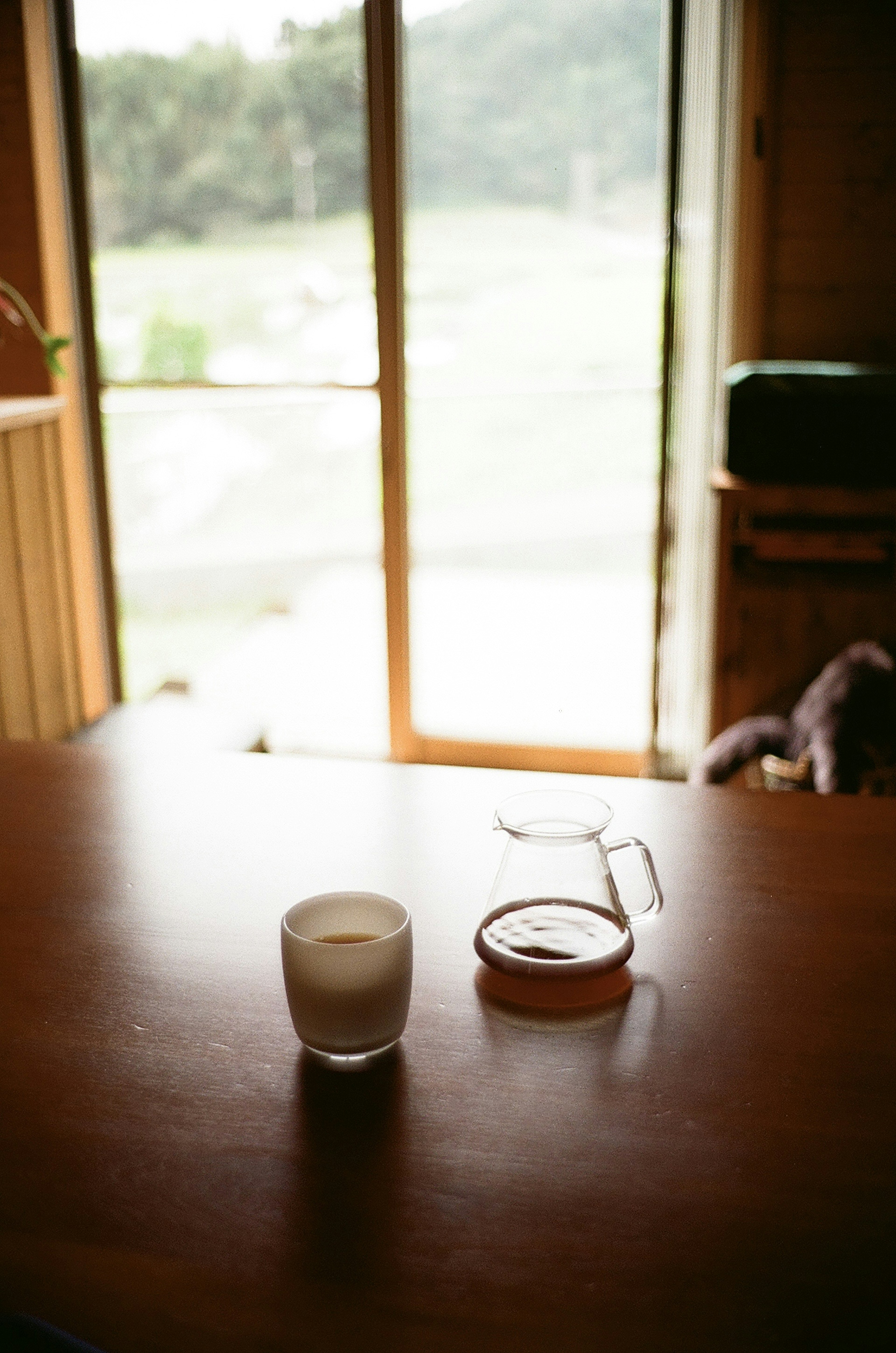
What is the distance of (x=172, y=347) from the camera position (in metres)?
3.45

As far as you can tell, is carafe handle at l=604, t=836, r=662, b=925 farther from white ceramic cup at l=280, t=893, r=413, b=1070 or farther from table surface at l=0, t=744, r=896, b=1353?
white ceramic cup at l=280, t=893, r=413, b=1070

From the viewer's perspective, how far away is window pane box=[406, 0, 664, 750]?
3.07 metres

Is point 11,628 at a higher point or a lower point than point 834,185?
lower

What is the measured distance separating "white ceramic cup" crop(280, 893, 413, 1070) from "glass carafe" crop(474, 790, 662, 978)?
102mm

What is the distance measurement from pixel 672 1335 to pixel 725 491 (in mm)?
2251

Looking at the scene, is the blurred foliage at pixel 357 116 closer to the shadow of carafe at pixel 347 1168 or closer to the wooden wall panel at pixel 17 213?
the wooden wall panel at pixel 17 213

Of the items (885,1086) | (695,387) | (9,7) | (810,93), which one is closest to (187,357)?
(9,7)

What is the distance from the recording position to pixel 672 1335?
0.60m

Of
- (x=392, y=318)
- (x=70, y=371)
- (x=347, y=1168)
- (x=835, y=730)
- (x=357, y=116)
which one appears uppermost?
(x=357, y=116)

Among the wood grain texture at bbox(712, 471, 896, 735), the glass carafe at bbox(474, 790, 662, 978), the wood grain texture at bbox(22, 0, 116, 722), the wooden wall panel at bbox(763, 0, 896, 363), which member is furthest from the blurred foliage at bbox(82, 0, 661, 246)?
the glass carafe at bbox(474, 790, 662, 978)

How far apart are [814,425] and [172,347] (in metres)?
1.80

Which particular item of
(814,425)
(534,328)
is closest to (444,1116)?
(814,425)

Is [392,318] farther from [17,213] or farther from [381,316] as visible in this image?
[17,213]

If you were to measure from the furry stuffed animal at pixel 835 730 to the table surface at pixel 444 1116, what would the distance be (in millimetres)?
1240
